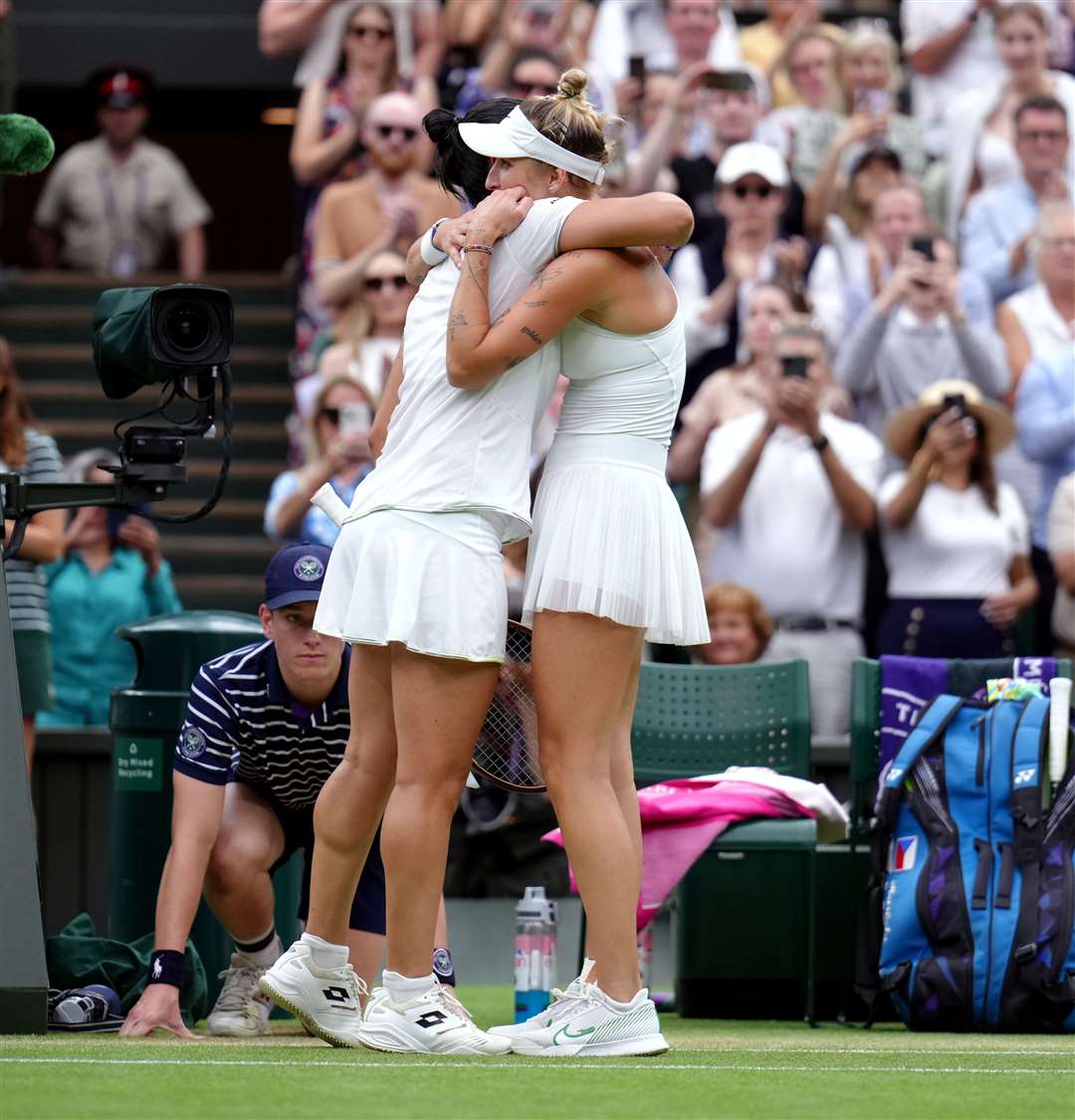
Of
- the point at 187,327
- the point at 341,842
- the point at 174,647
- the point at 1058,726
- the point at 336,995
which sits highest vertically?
the point at 187,327

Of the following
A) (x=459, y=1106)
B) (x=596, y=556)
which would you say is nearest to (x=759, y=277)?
(x=596, y=556)

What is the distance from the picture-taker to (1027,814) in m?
7.01

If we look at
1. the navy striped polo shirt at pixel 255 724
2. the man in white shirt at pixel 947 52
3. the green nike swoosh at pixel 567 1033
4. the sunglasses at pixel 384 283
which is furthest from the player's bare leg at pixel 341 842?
the man in white shirt at pixel 947 52

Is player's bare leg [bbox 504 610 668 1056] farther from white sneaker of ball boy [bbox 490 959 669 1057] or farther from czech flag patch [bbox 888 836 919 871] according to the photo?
czech flag patch [bbox 888 836 919 871]

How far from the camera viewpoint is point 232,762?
20.9 feet

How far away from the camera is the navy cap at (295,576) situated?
6.12m

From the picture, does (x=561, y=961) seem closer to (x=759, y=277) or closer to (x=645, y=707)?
(x=645, y=707)

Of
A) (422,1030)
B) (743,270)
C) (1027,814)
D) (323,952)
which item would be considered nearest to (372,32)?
(743,270)

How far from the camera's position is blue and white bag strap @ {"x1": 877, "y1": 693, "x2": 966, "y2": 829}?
7164mm

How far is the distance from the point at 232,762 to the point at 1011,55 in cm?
673

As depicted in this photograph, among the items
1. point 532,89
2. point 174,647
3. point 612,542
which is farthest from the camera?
point 532,89

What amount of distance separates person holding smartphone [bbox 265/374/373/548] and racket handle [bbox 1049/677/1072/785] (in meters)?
3.12

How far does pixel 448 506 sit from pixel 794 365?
174 inches

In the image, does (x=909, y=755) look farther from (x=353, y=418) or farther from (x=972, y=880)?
(x=353, y=418)
